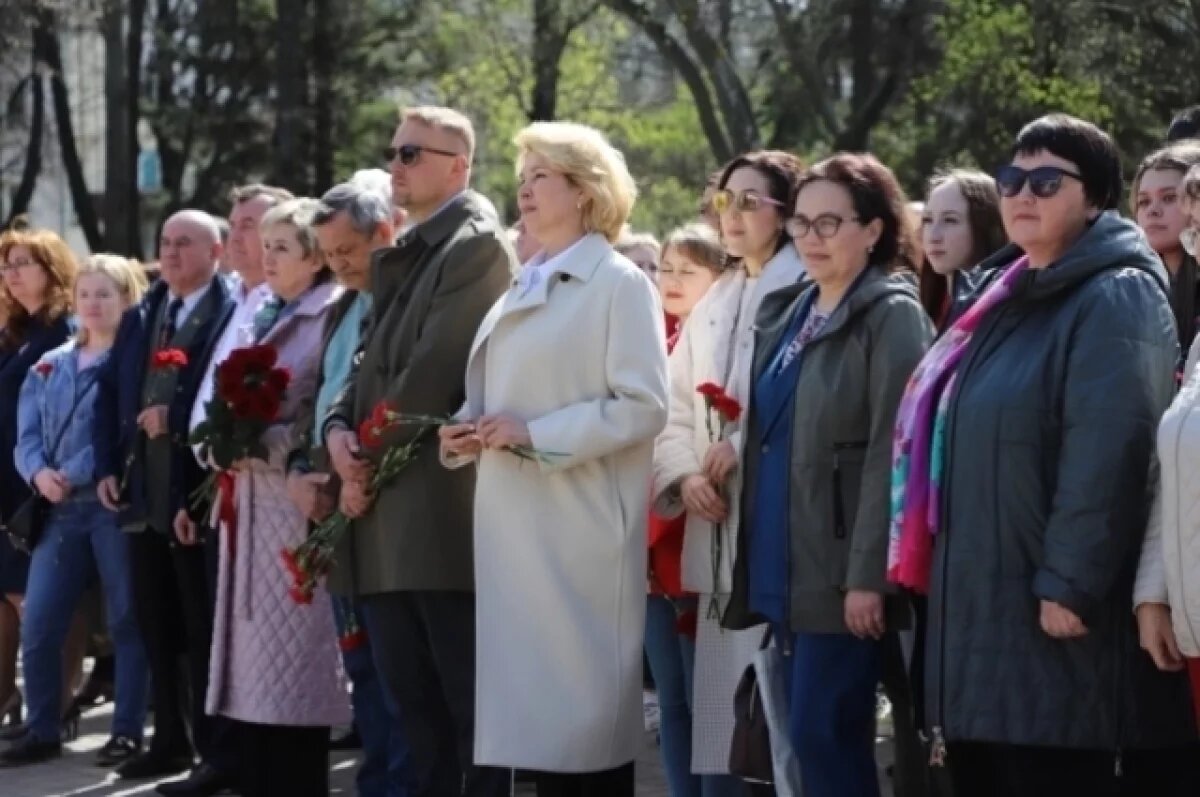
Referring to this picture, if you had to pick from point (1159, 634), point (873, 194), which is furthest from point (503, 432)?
point (1159, 634)

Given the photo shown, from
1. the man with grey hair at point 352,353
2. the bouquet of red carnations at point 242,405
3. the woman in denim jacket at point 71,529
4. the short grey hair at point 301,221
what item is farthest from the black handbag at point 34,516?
the man with grey hair at point 352,353

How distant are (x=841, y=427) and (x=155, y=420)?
3684mm

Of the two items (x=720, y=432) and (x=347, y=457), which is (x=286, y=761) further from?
(x=720, y=432)

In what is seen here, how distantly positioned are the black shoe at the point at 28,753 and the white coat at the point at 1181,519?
231 inches

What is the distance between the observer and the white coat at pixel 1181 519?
15.0ft

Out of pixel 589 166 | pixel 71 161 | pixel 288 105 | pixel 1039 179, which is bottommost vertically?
pixel 1039 179

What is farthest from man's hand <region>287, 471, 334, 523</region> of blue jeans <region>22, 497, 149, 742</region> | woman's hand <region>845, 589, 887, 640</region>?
blue jeans <region>22, 497, 149, 742</region>

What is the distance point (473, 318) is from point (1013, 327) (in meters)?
2.11

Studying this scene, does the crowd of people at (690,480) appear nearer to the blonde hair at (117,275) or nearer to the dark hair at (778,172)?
the dark hair at (778,172)

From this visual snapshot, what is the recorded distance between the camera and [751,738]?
5.90 metres

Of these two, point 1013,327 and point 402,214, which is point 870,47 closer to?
point 402,214

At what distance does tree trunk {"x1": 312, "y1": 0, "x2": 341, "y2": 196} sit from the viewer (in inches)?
1115

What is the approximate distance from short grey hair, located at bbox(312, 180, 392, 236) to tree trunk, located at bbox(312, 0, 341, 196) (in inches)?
832

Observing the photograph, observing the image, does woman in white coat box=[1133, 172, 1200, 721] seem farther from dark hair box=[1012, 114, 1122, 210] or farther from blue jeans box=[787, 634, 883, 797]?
blue jeans box=[787, 634, 883, 797]
